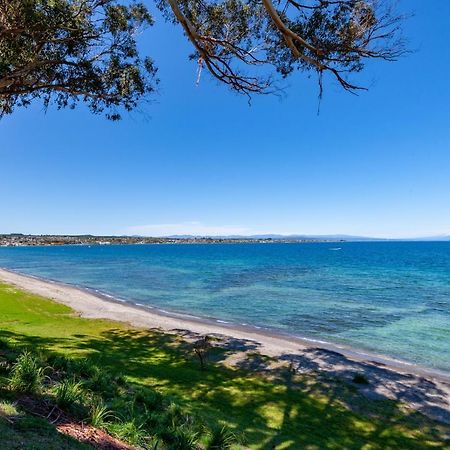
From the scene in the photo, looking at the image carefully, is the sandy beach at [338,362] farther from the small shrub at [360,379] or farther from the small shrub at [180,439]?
the small shrub at [180,439]

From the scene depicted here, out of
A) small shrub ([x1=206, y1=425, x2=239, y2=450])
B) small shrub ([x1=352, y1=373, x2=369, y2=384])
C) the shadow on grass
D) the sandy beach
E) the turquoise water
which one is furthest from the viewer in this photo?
the turquoise water

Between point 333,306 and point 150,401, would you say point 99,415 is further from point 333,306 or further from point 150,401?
point 333,306

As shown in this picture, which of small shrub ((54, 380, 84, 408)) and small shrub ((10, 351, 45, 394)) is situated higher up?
small shrub ((10, 351, 45, 394))

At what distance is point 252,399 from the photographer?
9367 mm

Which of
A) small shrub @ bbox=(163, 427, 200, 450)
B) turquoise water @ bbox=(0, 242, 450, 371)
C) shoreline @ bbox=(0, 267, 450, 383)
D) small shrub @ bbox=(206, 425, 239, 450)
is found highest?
small shrub @ bbox=(163, 427, 200, 450)

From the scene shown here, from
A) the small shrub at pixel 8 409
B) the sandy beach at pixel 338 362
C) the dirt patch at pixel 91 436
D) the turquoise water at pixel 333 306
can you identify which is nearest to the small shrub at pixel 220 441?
the dirt patch at pixel 91 436

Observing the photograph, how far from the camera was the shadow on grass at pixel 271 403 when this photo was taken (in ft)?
24.6

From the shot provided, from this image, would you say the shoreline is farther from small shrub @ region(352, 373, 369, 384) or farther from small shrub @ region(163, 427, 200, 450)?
small shrub @ region(163, 427, 200, 450)

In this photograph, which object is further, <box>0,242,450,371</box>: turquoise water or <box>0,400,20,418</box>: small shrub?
<box>0,242,450,371</box>: turquoise water

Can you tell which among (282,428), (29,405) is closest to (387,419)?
(282,428)

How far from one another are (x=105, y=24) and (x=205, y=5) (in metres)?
3.40

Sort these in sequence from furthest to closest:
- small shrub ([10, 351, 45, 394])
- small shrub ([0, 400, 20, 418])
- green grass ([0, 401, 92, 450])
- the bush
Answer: the bush
small shrub ([10, 351, 45, 394])
small shrub ([0, 400, 20, 418])
green grass ([0, 401, 92, 450])

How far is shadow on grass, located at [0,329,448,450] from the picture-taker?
24.6ft

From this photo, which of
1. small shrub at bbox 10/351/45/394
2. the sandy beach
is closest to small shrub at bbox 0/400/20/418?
small shrub at bbox 10/351/45/394
